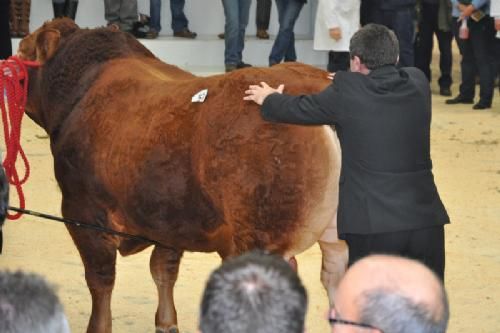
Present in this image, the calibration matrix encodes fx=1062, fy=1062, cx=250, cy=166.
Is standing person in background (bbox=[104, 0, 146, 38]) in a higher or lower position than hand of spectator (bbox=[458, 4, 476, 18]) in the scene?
lower

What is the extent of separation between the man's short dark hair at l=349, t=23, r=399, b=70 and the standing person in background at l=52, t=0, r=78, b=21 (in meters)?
10.3

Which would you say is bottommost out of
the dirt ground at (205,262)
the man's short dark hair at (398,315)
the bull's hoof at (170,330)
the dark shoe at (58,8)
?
the dirt ground at (205,262)

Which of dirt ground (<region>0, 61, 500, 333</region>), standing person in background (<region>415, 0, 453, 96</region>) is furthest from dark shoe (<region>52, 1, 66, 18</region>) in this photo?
standing person in background (<region>415, 0, 453, 96</region>)

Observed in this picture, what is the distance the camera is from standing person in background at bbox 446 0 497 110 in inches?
507

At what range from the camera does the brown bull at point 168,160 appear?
4.70m

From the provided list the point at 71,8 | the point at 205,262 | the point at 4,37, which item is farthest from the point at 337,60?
the point at 205,262

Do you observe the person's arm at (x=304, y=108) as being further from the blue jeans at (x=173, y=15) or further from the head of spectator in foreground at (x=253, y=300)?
the blue jeans at (x=173, y=15)

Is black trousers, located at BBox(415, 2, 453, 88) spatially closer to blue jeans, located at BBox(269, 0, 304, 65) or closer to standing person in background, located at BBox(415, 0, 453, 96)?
standing person in background, located at BBox(415, 0, 453, 96)

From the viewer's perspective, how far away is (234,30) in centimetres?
1442

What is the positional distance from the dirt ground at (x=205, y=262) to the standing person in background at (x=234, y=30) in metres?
4.56

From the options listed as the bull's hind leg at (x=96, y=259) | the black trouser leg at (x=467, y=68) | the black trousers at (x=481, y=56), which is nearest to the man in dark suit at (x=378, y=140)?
the bull's hind leg at (x=96, y=259)

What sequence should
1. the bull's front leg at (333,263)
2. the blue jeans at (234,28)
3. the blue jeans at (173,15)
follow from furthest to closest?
the blue jeans at (173,15) < the blue jeans at (234,28) < the bull's front leg at (333,263)

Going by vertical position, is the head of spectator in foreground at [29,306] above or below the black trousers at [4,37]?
above

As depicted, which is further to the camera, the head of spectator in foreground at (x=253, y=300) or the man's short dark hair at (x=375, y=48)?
the man's short dark hair at (x=375, y=48)
